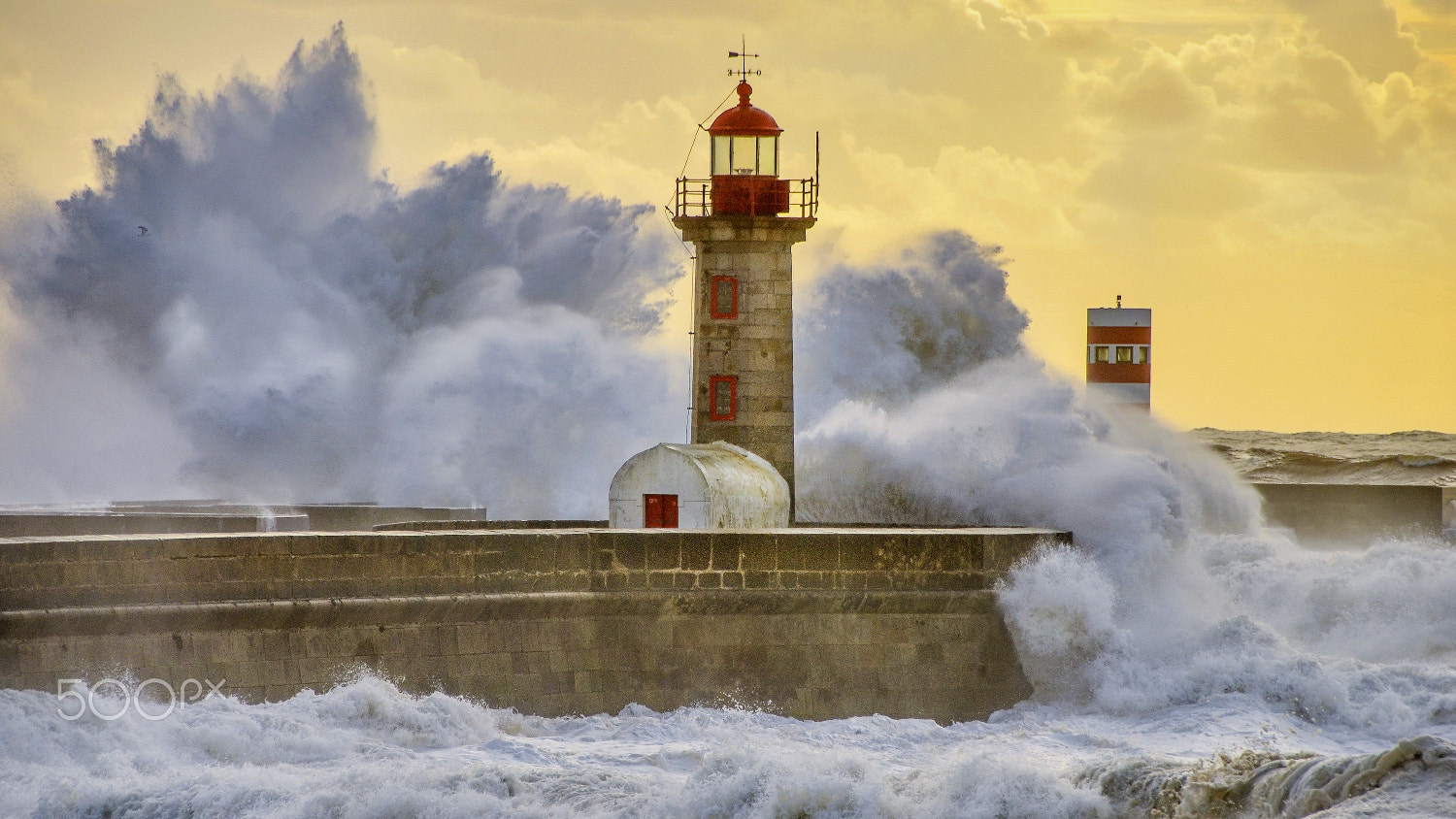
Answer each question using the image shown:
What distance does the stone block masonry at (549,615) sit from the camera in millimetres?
10539

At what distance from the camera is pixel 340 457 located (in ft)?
76.8

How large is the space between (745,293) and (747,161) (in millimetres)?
976

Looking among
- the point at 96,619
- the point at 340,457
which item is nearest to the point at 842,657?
the point at 96,619

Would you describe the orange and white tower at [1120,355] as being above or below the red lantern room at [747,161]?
below

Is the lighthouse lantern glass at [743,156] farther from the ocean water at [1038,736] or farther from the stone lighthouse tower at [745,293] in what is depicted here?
the ocean water at [1038,736]

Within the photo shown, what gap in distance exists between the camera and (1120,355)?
18.4 m

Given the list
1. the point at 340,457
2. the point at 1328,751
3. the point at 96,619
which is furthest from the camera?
the point at 340,457

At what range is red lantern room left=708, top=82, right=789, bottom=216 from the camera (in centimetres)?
1533

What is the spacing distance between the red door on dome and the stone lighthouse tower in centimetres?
124

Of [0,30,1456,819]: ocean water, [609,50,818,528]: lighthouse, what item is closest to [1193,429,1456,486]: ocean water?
[0,30,1456,819]: ocean water

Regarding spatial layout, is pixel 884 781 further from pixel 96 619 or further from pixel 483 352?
pixel 483 352

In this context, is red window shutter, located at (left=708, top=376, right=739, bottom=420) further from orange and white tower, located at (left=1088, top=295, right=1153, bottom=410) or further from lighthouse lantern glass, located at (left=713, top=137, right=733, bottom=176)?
orange and white tower, located at (left=1088, top=295, right=1153, bottom=410)

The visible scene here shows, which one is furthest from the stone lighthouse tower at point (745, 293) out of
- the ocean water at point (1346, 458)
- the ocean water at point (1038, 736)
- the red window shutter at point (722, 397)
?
→ the ocean water at point (1346, 458)

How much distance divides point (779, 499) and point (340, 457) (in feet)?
32.0
